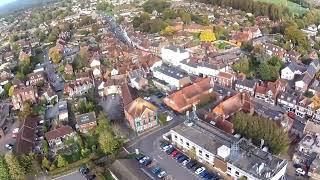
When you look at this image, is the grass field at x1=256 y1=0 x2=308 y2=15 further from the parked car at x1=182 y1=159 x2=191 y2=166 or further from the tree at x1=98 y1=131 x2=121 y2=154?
the tree at x1=98 y1=131 x2=121 y2=154

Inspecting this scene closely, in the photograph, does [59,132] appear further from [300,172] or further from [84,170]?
[300,172]

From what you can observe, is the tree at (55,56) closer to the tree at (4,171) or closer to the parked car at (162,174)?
the tree at (4,171)

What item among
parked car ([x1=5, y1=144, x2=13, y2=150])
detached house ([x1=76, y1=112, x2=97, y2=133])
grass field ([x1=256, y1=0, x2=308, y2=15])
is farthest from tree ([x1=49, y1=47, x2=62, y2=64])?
grass field ([x1=256, y1=0, x2=308, y2=15])

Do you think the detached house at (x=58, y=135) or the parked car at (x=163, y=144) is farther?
the detached house at (x=58, y=135)

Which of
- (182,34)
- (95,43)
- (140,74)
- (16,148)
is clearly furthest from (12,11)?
(16,148)

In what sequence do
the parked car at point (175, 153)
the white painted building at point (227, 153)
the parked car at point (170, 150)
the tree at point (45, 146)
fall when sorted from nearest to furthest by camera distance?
1. the white painted building at point (227, 153)
2. the parked car at point (175, 153)
3. the parked car at point (170, 150)
4. the tree at point (45, 146)

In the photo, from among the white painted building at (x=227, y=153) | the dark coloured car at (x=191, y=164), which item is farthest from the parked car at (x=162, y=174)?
the white painted building at (x=227, y=153)
